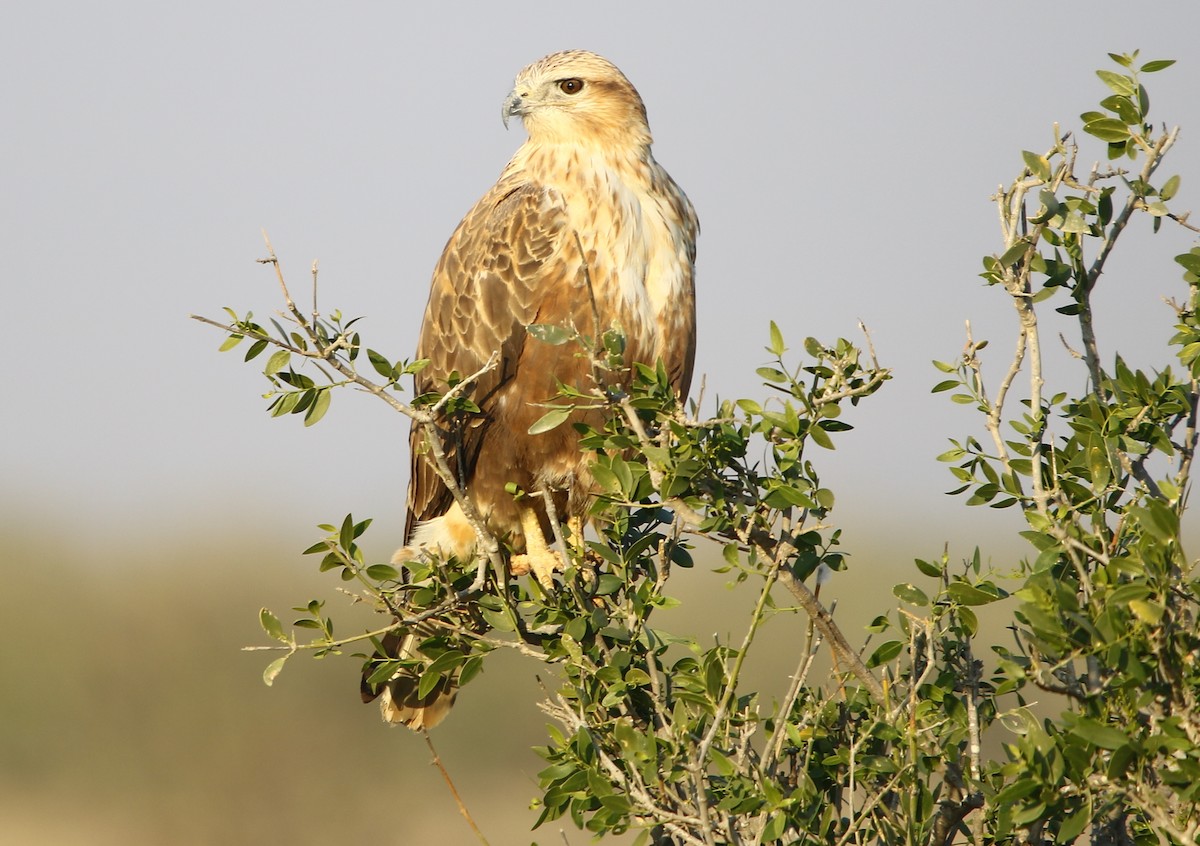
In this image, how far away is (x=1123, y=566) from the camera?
6.64 feet

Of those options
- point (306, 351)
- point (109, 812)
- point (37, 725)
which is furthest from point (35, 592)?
point (306, 351)

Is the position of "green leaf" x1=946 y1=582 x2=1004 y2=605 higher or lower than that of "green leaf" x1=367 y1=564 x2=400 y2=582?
higher

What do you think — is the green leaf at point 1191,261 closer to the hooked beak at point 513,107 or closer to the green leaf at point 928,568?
the green leaf at point 928,568

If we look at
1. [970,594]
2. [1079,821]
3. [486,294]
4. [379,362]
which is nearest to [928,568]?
[970,594]

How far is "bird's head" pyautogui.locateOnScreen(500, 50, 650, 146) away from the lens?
182 inches

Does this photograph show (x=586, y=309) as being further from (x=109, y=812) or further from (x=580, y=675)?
(x=109, y=812)

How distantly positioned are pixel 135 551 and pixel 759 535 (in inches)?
525

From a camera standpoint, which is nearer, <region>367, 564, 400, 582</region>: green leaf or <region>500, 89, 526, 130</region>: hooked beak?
<region>367, 564, 400, 582</region>: green leaf

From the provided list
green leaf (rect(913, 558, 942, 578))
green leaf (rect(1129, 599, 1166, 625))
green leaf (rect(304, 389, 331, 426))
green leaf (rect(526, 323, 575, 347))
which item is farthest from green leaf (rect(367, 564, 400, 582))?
green leaf (rect(1129, 599, 1166, 625))

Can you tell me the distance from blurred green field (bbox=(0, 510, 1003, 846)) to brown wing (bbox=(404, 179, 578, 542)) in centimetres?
635

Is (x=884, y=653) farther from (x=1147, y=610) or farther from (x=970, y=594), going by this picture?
(x=1147, y=610)

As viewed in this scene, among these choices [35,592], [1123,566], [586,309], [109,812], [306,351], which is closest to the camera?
[1123,566]

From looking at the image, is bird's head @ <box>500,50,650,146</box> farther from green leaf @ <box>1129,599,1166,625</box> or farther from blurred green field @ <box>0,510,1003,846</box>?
blurred green field @ <box>0,510,1003,846</box>

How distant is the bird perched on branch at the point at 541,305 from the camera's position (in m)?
4.15
